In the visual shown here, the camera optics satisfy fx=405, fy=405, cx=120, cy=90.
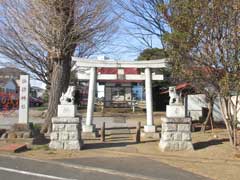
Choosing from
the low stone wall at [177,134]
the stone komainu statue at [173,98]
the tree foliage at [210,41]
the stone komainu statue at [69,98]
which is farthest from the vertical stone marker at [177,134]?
the stone komainu statue at [69,98]

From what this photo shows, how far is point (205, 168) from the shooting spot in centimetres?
1041

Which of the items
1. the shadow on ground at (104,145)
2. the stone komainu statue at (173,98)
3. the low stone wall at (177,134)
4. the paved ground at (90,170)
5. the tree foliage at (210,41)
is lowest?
the paved ground at (90,170)

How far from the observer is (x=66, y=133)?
43.0 ft

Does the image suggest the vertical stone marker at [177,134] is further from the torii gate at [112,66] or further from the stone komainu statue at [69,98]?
the torii gate at [112,66]

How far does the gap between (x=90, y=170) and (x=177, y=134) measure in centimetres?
417

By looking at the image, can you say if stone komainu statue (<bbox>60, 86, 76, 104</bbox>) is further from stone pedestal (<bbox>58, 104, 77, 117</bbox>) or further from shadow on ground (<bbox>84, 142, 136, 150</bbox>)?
shadow on ground (<bbox>84, 142, 136, 150</bbox>)

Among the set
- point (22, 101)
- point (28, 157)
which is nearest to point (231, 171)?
point (28, 157)

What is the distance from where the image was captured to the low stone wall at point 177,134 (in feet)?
43.0

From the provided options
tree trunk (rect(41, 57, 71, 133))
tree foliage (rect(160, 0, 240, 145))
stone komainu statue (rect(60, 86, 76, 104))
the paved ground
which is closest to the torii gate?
tree trunk (rect(41, 57, 71, 133))

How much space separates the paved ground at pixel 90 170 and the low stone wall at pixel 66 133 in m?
1.77

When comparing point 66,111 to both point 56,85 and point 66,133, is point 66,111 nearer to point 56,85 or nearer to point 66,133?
point 66,133

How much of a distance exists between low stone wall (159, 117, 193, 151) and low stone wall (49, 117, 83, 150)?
9.38 ft

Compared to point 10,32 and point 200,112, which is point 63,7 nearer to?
point 10,32

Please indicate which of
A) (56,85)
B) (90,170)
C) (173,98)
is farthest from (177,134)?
(56,85)
